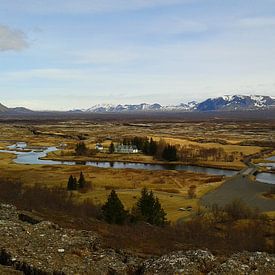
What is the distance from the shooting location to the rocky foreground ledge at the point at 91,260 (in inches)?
613

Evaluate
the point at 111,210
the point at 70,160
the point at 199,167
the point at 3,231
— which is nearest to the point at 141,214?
the point at 111,210

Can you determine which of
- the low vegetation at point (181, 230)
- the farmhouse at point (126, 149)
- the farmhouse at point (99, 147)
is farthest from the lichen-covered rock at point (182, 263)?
the farmhouse at point (99, 147)

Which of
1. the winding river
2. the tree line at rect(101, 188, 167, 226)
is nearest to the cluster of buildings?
the winding river

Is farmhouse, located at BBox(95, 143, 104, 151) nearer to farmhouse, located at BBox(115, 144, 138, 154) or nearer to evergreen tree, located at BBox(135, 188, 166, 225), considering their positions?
farmhouse, located at BBox(115, 144, 138, 154)

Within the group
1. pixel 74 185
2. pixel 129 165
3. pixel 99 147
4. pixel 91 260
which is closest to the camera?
pixel 91 260

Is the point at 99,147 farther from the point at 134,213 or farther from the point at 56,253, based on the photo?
the point at 56,253

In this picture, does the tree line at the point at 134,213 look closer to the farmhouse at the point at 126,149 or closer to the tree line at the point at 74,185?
the tree line at the point at 74,185

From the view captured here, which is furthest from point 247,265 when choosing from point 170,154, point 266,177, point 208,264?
point 170,154

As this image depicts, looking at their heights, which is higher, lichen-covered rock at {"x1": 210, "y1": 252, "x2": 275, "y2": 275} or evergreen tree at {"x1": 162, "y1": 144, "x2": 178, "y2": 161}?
lichen-covered rock at {"x1": 210, "y1": 252, "x2": 275, "y2": 275}

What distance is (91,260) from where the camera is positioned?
658 inches

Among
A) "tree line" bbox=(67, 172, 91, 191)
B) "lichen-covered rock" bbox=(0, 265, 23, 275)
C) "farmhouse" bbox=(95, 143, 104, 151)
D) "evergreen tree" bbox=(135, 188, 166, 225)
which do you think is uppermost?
"lichen-covered rock" bbox=(0, 265, 23, 275)

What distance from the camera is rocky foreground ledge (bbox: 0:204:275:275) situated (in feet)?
51.1

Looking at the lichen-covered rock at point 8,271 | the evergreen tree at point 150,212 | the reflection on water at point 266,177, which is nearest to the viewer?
the lichen-covered rock at point 8,271

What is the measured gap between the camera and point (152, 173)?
7969 cm
